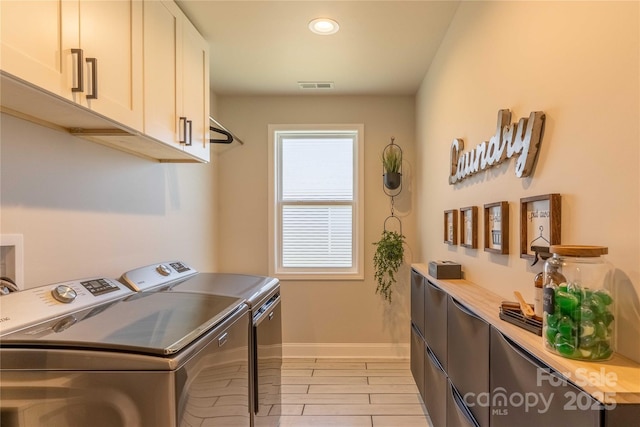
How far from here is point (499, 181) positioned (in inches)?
58.7

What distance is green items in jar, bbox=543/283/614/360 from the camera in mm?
782

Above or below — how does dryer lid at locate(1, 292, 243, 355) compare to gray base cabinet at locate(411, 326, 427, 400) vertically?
above

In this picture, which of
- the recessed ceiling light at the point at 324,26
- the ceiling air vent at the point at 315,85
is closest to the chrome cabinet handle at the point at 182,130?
the recessed ceiling light at the point at 324,26

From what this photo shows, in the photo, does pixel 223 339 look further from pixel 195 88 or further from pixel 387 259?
pixel 387 259

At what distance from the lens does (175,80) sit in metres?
Result: 1.79

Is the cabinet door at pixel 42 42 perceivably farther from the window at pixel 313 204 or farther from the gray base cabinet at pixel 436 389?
the window at pixel 313 204

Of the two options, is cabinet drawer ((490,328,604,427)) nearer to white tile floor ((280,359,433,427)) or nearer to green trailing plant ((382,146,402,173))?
white tile floor ((280,359,433,427))

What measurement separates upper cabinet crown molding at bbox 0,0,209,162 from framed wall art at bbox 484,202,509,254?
5.07 feet

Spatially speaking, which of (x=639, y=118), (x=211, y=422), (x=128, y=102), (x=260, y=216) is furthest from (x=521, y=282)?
(x=260, y=216)

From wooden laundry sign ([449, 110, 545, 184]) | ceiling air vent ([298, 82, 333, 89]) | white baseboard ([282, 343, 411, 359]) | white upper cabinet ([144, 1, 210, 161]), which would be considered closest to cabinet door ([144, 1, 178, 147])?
white upper cabinet ([144, 1, 210, 161])

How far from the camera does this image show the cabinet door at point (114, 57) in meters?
1.14

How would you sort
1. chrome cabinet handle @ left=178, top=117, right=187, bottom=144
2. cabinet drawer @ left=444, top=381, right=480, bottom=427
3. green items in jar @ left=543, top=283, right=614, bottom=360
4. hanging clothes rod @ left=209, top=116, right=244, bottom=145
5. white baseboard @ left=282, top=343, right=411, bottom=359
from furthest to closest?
1. white baseboard @ left=282, top=343, right=411, bottom=359
2. hanging clothes rod @ left=209, top=116, right=244, bottom=145
3. chrome cabinet handle @ left=178, top=117, right=187, bottom=144
4. cabinet drawer @ left=444, top=381, right=480, bottom=427
5. green items in jar @ left=543, top=283, right=614, bottom=360

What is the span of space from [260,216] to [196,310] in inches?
80.9

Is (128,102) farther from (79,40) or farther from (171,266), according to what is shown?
(171,266)
